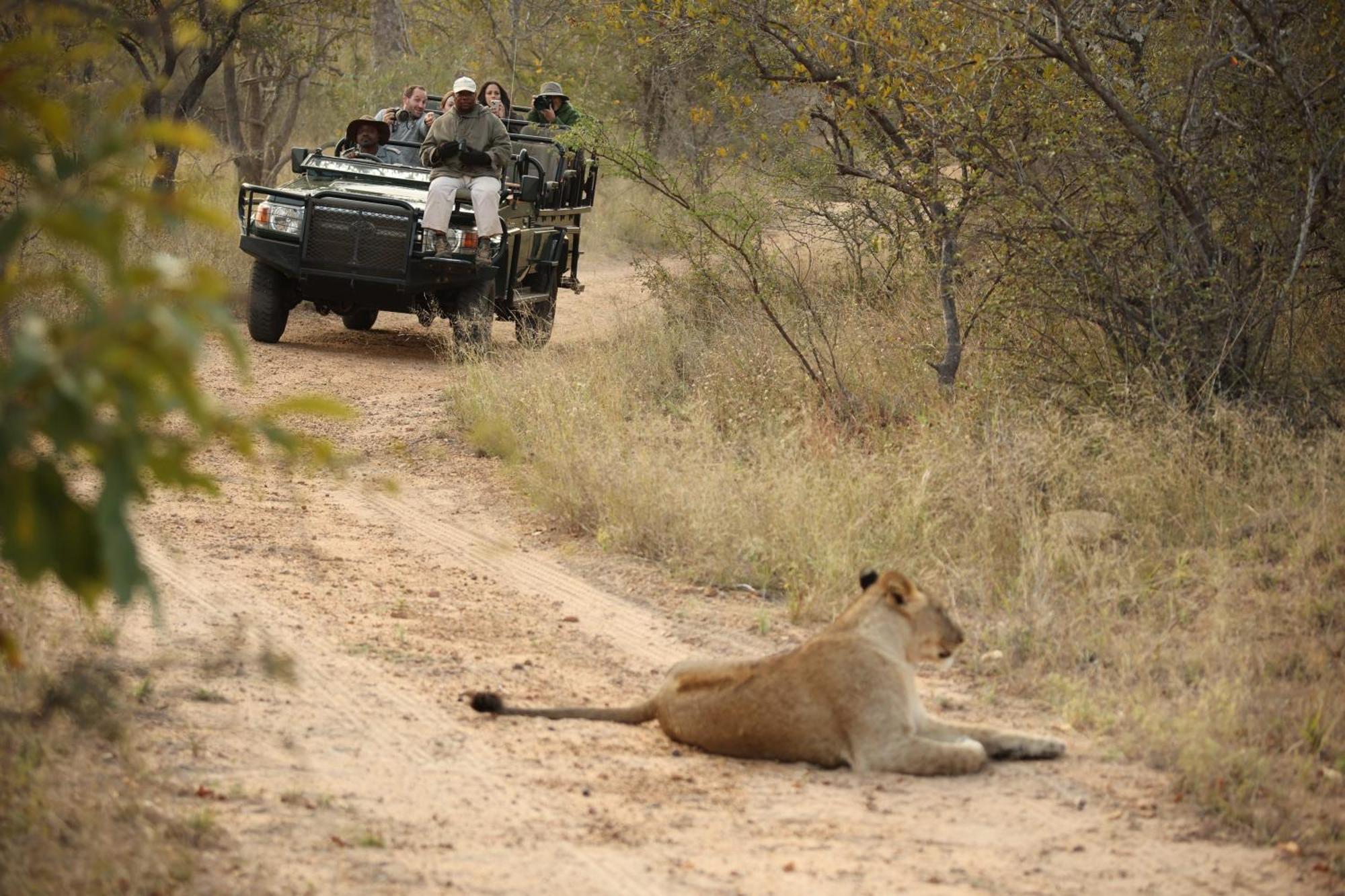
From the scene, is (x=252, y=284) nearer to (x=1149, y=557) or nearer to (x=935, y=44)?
(x=935, y=44)

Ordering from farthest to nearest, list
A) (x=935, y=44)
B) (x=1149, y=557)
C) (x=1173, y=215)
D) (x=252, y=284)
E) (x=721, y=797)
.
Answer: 1. (x=252, y=284)
2. (x=935, y=44)
3. (x=1173, y=215)
4. (x=1149, y=557)
5. (x=721, y=797)

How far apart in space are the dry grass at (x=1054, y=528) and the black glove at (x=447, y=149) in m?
3.08

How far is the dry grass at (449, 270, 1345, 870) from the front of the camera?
483 centimetres

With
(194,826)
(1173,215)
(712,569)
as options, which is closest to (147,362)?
(194,826)

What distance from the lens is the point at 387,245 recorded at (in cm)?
1162

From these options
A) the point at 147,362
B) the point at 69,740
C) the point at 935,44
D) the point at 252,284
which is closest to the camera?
the point at 147,362

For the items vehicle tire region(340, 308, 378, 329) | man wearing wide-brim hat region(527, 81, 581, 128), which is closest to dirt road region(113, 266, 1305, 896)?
vehicle tire region(340, 308, 378, 329)

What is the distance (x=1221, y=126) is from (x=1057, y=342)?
1.45 m

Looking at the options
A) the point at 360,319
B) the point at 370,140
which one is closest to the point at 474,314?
the point at 370,140

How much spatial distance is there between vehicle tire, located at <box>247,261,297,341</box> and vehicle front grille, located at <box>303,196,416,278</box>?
71cm

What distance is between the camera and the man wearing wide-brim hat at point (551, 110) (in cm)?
1434

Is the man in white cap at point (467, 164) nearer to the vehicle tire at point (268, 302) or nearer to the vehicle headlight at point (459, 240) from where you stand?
the vehicle headlight at point (459, 240)

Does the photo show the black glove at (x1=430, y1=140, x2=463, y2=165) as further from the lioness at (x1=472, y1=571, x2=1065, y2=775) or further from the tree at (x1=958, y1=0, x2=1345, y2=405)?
the lioness at (x1=472, y1=571, x2=1065, y2=775)

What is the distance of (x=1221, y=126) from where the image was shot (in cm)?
838
